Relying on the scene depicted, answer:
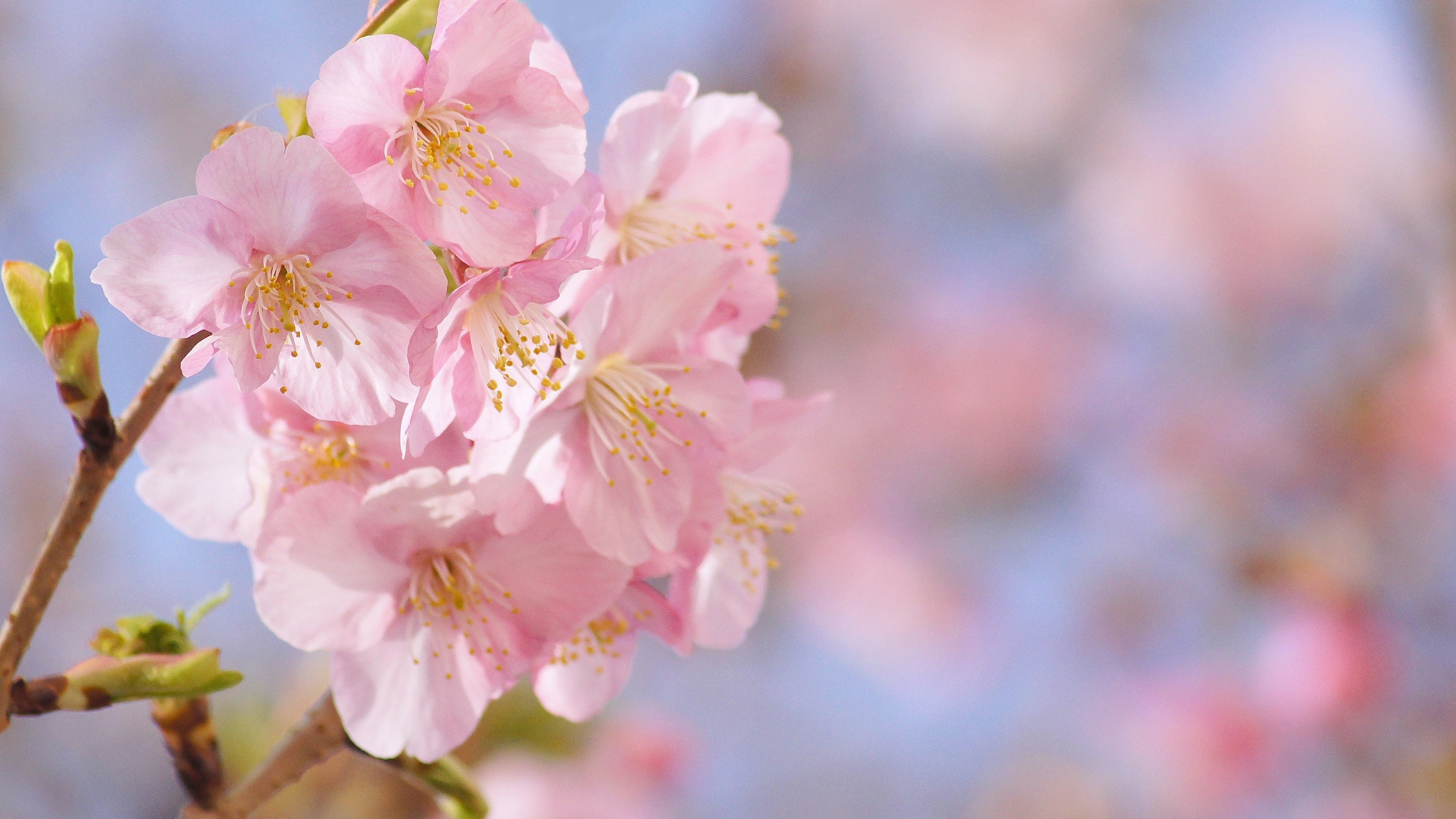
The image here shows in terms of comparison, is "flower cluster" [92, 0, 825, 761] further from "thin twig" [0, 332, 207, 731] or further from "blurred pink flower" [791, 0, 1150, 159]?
"blurred pink flower" [791, 0, 1150, 159]

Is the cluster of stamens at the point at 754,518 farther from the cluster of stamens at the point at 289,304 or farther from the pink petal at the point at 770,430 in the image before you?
the cluster of stamens at the point at 289,304

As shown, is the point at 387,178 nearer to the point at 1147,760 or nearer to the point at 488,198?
the point at 488,198

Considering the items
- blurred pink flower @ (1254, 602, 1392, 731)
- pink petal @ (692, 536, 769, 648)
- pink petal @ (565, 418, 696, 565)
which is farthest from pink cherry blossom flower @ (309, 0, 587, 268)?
blurred pink flower @ (1254, 602, 1392, 731)

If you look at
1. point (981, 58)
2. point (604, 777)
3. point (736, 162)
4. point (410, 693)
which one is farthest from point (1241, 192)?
point (410, 693)

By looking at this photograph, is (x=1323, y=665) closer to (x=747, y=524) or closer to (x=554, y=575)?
(x=747, y=524)

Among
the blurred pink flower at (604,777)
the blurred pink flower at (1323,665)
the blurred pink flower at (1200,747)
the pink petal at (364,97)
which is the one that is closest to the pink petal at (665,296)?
the pink petal at (364,97)

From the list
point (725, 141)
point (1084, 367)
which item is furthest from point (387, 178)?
point (1084, 367)
